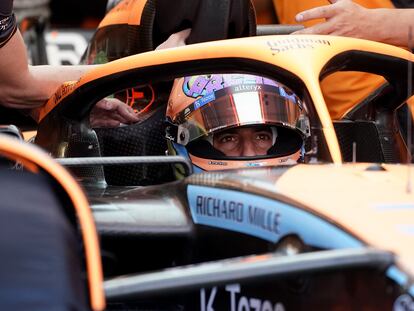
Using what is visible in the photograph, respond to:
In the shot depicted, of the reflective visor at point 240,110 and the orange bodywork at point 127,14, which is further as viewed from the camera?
the orange bodywork at point 127,14

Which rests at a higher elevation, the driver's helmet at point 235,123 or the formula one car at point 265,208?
the formula one car at point 265,208

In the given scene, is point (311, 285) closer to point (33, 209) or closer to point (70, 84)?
point (33, 209)

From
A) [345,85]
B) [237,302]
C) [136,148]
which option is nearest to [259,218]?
[237,302]

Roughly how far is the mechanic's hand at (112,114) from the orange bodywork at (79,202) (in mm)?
1552

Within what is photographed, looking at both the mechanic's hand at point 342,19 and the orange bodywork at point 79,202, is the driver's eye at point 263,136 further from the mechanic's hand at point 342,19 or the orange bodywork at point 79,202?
the orange bodywork at point 79,202

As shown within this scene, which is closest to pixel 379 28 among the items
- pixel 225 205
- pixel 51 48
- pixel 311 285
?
pixel 225 205

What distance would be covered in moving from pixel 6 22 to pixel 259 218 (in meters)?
1.69

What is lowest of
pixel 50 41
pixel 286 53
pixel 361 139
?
pixel 50 41

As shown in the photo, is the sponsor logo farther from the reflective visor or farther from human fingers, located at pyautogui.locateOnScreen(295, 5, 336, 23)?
human fingers, located at pyautogui.locateOnScreen(295, 5, 336, 23)

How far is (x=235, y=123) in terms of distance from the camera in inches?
107

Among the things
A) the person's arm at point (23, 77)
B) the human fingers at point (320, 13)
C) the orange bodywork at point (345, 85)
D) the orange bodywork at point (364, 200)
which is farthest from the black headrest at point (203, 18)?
the orange bodywork at point (364, 200)

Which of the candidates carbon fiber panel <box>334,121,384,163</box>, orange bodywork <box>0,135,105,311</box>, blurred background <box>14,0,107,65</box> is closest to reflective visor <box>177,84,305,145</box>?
carbon fiber panel <box>334,121,384,163</box>

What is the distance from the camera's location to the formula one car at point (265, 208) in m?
1.29

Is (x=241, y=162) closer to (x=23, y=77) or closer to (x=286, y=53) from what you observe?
(x=286, y=53)
